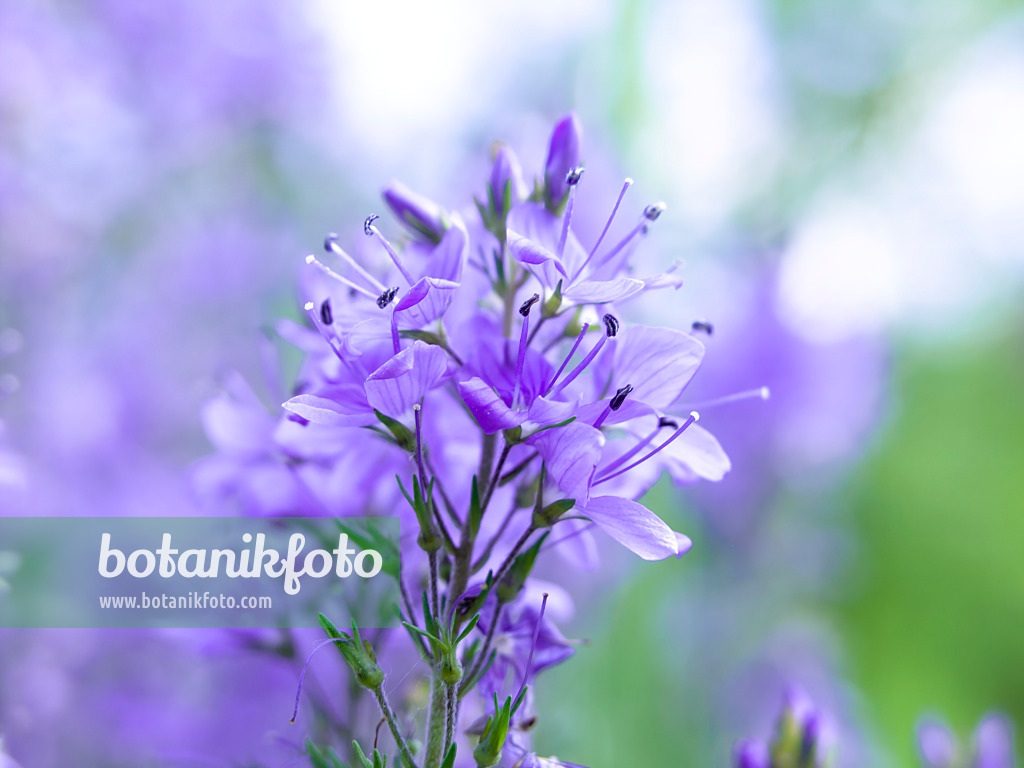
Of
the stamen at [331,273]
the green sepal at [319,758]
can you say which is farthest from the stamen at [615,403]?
the green sepal at [319,758]

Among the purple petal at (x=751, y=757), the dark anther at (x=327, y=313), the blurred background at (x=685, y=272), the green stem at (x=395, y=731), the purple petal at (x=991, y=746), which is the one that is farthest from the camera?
the blurred background at (x=685, y=272)

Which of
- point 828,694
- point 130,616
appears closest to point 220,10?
point 130,616

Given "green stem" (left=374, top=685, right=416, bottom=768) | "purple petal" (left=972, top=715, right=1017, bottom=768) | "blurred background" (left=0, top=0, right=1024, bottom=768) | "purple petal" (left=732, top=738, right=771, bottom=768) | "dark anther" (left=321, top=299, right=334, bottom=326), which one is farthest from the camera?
"blurred background" (left=0, top=0, right=1024, bottom=768)

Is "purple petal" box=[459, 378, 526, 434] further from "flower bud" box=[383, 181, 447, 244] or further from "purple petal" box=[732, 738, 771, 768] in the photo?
"purple petal" box=[732, 738, 771, 768]

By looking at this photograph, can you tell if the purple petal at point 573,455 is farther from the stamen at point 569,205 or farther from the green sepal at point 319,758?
the green sepal at point 319,758

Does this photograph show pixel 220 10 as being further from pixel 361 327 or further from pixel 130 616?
pixel 361 327

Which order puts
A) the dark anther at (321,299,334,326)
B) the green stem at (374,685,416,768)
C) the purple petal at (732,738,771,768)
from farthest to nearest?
the purple petal at (732,738,771,768)
the dark anther at (321,299,334,326)
the green stem at (374,685,416,768)

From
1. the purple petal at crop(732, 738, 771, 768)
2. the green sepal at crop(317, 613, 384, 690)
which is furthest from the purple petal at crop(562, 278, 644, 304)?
the purple petal at crop(732, 738, 771, 768)

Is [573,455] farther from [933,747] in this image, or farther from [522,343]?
[933,747]
